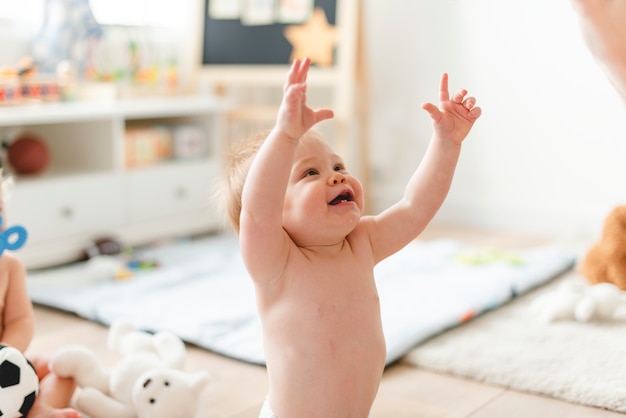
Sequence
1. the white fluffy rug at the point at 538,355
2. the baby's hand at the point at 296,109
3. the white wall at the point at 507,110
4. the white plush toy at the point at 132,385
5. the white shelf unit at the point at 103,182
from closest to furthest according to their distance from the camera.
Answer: the baby's hand at the point at 296,109 < the white plush toy at the point at 132,385 < the white fluffy rug at the point at 538,355 < the white shelf unit at the point at 103,182 < the white wall at the point at 507,110

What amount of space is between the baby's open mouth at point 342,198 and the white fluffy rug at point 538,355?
0.58 m

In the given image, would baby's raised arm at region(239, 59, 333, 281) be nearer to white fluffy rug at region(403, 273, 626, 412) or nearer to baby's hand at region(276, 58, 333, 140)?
baby's hand at region(276, 58, 333, 140)

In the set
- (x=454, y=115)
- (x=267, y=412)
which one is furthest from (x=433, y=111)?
(x=267, y=412)

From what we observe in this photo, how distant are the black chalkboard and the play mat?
875 millimetres

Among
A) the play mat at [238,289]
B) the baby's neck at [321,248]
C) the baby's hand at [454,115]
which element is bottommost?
the play mat at [238,289]

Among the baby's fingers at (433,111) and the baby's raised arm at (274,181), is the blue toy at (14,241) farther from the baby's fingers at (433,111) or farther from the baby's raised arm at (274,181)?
the baby's fingers at (433,111)

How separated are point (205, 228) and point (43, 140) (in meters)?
0.66

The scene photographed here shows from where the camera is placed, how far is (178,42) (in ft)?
11.8

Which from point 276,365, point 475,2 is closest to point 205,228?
point 475,2

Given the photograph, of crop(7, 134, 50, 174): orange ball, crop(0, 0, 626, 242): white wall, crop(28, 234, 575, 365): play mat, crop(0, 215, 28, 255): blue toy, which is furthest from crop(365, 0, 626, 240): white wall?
crop(0, 215, 28, 255): blue toy

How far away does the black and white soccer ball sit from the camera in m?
1.25

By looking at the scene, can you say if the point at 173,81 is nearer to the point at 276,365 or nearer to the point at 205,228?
the point at 205,228

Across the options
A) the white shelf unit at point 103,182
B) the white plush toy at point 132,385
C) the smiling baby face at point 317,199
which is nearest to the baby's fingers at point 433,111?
the smiling baby face at point 317,199

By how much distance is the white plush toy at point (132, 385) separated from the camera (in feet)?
4.55
